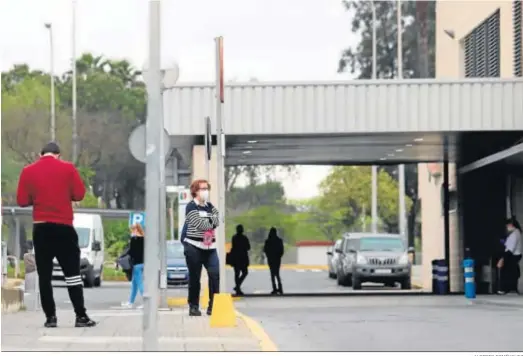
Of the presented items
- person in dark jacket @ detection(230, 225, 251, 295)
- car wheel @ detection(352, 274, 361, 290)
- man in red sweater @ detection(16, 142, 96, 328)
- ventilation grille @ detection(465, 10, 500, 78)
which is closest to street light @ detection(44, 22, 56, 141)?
car wheel @ detection(352, 274, 361, 290)

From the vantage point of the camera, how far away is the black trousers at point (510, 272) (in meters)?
26.3

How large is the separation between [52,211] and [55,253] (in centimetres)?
45

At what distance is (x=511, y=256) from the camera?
86.4 ft

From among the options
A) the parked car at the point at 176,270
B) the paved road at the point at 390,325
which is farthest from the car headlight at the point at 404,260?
the paved road at the point at 390,325

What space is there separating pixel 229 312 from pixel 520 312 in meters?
6.18

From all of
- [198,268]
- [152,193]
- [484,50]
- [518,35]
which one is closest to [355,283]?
[484,50]

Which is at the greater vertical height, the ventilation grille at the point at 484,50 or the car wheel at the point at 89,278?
the ventilation grille at the point at 484,50

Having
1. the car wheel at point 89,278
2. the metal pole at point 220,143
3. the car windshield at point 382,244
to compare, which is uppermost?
the metal pole at point 220,143

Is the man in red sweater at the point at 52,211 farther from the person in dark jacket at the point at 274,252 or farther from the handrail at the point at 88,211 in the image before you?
the handrail at the point at 88,211

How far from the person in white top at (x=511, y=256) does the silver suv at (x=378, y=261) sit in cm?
900

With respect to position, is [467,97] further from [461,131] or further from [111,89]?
[111,89]

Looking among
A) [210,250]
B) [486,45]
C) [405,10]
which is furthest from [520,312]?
[405,10]

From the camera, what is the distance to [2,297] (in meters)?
17.7

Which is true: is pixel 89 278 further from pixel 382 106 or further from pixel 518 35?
pixel 382 106
